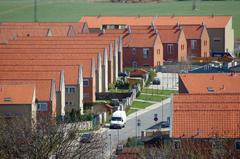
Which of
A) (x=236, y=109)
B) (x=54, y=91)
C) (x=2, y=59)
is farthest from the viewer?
(x=2, y=59)

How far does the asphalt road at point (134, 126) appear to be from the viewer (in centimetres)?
5051

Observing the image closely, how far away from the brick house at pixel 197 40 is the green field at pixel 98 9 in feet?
61.9

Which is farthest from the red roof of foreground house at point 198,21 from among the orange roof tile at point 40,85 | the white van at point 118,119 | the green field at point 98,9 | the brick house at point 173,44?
the white van at point 118,119

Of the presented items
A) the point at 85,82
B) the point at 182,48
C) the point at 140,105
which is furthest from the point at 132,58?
the point at 140,105

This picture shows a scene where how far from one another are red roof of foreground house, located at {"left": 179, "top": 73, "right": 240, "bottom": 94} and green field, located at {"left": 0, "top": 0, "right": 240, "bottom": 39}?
45.0 meters

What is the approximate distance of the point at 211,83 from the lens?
2162 inches

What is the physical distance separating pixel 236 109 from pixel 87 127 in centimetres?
894

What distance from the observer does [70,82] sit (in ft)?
195

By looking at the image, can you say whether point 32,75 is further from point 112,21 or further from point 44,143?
point 112,21

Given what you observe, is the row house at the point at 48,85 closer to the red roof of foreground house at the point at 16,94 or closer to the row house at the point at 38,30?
the red roof of foreground house at the point at 16,94

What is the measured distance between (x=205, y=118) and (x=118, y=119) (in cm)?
1121

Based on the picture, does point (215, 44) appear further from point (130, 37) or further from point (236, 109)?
point (236, 109)

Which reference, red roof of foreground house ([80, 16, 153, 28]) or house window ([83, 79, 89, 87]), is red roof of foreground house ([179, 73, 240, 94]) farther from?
red roof of foreground house ([80, 16, 153, 28])

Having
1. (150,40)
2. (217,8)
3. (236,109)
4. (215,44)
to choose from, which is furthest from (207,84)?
(217,8)
